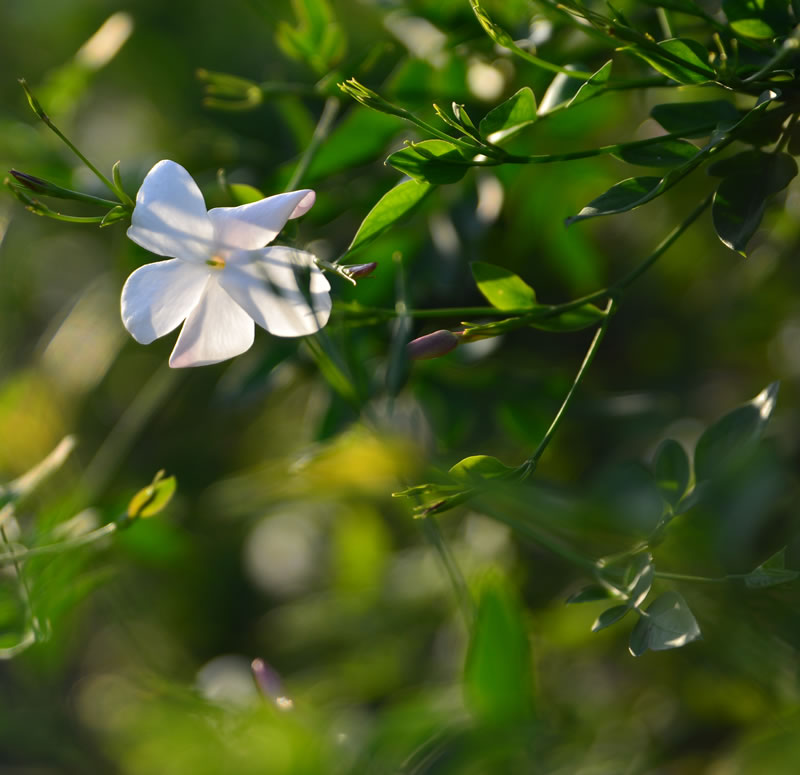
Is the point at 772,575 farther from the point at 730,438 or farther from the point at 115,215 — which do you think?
the point at 115,215

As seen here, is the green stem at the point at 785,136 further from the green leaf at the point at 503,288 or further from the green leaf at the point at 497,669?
the green leaf at the point at 497,669

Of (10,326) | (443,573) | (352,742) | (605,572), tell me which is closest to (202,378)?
(10,326)

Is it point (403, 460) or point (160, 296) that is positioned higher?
point (160, 296)

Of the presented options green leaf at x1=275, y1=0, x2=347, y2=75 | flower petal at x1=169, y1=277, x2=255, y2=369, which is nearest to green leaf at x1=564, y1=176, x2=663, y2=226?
flower petal at x1=169, y1=277, x2=255, y2=369

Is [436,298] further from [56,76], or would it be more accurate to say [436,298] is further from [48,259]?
[48,259]

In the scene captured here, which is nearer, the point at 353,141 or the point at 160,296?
the point at 160,296

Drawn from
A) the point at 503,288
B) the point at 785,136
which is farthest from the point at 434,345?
the point at 785,136
